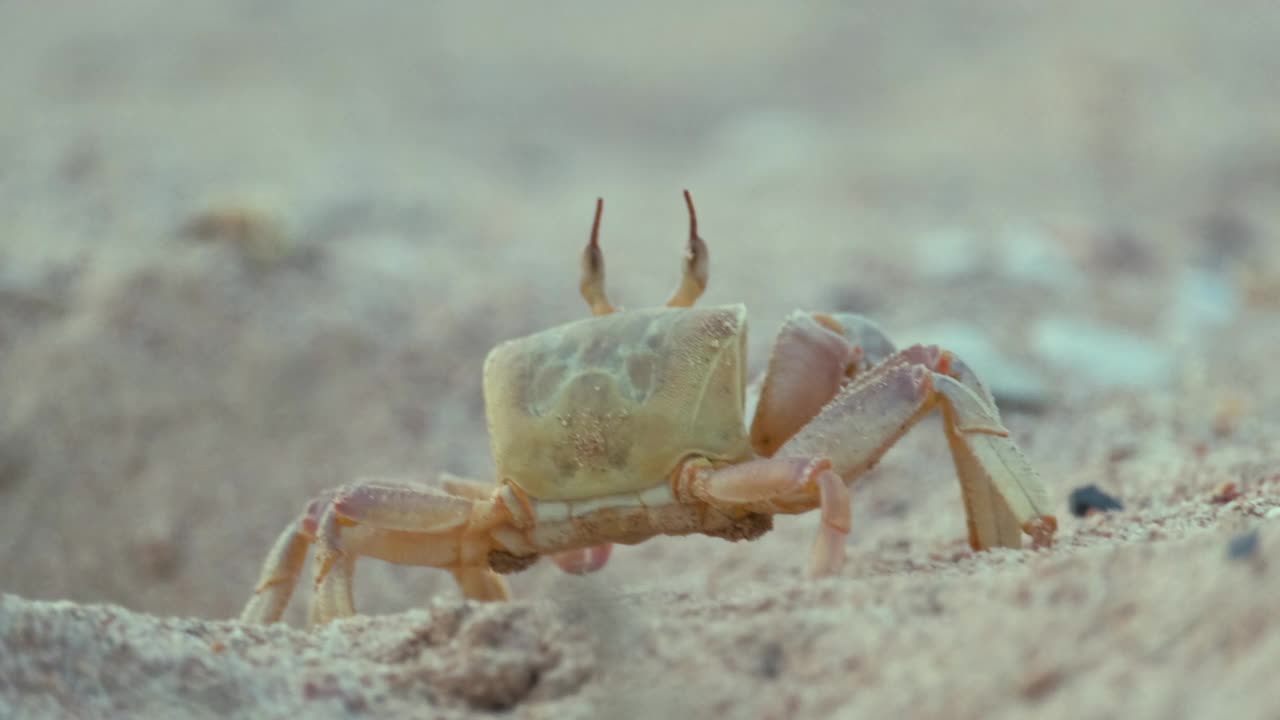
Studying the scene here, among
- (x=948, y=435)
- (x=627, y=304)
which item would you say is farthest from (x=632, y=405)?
(x=627, y=304)

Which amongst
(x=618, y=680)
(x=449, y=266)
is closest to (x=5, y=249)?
(x=449, y=266)

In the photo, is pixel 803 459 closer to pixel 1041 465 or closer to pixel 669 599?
pixel 669 599

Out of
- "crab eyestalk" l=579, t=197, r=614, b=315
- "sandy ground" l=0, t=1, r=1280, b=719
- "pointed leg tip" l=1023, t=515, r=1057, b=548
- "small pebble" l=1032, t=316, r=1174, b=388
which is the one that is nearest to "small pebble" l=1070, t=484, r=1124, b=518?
"sandy ground" l=0, t=1, r=1280, b=719

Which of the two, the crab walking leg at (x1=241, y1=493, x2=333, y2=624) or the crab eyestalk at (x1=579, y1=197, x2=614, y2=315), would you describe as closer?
the crab walking leg at (x1=241, y1=493, x2=333, y2=624)

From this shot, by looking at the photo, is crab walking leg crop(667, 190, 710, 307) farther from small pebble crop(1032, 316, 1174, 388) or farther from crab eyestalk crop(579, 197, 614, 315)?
small pebble crop(1032, 316, 1174, 388)

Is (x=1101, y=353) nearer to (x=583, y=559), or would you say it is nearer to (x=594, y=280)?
(x=583, y=559)

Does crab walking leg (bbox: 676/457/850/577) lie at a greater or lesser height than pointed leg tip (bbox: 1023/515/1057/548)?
greater
